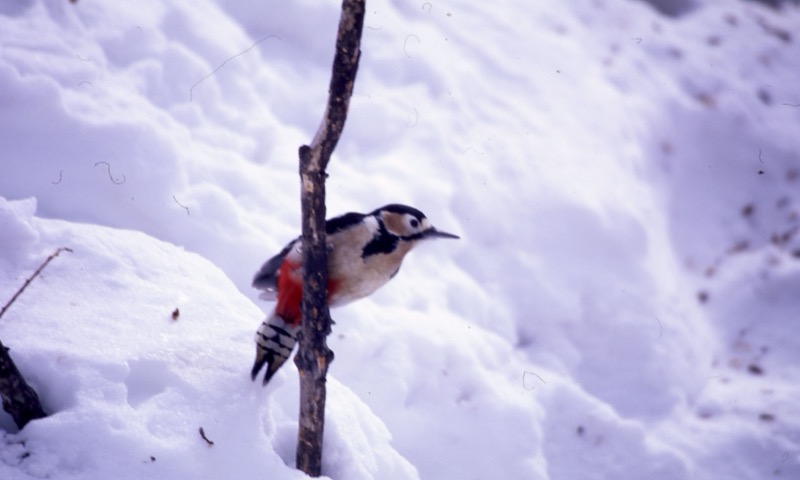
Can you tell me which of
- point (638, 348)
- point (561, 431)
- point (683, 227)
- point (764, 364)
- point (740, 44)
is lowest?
point (561, 431)

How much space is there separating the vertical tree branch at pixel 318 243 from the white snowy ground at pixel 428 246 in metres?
0.19

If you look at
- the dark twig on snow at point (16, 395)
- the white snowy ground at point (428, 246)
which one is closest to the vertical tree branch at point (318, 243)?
the white snowy ground at point (428, 246)

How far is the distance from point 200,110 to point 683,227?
154 inches

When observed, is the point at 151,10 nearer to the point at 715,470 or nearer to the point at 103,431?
the point at 103,431

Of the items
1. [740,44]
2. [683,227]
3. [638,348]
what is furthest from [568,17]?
[638,348]

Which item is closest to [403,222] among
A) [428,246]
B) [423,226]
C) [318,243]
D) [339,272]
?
[423,226]

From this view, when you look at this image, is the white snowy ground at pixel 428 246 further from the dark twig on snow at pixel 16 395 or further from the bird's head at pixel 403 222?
the bird's head at pixel 403 222

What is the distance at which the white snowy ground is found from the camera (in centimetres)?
228

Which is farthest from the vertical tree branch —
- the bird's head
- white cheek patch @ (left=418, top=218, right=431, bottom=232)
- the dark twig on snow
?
the dark twig on snow

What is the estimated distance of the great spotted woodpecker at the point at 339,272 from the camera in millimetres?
2324

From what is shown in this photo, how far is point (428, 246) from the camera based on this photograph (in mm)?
4266

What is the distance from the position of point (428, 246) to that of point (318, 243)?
2327 mm

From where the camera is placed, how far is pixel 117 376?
6.86ft

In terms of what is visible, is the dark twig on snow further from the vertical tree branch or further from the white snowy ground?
the vertical tree branch
